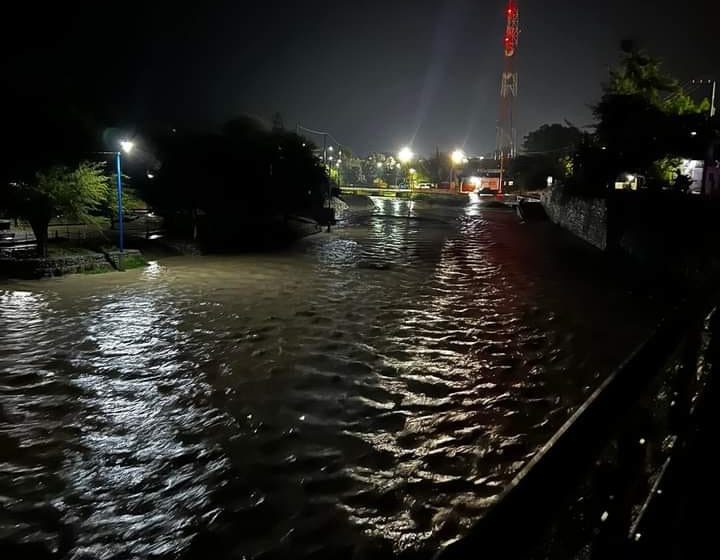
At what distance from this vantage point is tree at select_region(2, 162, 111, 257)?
642 inches

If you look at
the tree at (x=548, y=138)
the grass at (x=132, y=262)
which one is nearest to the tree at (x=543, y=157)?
the tree at (x=548, y=138)

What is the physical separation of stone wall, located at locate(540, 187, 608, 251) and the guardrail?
23014mm

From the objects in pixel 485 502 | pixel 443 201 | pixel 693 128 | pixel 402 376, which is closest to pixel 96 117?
pixel 402 376

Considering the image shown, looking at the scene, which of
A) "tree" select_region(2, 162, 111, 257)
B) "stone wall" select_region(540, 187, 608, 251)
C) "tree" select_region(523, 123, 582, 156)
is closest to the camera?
"tree" select_region(2, 162, 111, 257)

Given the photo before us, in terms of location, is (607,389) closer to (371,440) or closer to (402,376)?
(371,440)

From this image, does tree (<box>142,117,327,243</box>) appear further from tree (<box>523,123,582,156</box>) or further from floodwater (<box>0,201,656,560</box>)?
tree (<box>523,123,582,156</box>)

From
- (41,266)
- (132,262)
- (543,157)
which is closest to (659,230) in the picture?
(132,262)

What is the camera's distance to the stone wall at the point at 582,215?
2553 centimetres

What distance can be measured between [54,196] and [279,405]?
1349cm

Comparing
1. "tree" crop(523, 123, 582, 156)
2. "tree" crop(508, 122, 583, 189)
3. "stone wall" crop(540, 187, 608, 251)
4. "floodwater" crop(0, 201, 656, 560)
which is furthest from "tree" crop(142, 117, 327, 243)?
"tree" crop(523, 123, 582, 156)

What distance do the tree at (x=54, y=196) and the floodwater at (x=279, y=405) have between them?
262 cm

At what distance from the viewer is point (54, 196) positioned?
16906mm

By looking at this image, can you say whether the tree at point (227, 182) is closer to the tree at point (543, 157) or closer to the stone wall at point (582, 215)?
the stone wall at point (582, 215)

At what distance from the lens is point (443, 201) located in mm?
63906
